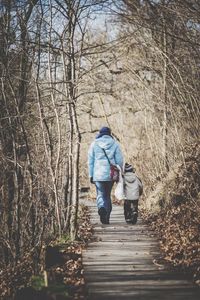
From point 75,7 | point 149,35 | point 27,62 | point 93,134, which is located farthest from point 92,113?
point 75,7

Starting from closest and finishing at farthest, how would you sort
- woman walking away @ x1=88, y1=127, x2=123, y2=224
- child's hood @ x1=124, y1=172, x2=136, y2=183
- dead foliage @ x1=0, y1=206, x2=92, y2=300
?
dead foliage @ x1=0, y1=206, x2=92, y2=300 → woman walking away @ x1=88, y1=127, x2=123, y2=224 → child's hood @ x1=124, y1=172, x2=136, y2=183

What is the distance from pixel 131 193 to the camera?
423 inches

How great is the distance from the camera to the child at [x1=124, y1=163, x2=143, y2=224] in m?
10.7

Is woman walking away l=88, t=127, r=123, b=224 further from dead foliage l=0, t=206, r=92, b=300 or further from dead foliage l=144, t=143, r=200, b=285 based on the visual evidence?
dead foliage l=144, t=143, r=200, b=285

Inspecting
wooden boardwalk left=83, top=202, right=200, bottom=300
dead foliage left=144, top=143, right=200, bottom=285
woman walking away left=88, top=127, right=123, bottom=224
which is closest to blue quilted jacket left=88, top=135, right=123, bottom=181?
woman walking away left=88, top=127, right=123, bottom=224

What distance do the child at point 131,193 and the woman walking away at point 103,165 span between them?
16.6 inches

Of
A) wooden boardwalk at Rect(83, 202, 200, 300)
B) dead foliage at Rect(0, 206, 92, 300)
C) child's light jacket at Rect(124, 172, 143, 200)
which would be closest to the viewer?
wooden boardwalk at Rect(83, 202, 200, 300)

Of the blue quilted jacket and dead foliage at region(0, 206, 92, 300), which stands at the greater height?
the blue quilted jacket

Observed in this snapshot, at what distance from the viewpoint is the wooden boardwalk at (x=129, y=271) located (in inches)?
216

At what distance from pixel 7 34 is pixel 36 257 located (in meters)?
4.66

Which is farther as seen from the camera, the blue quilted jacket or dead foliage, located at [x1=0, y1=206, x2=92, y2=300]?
the blue quilted jacket

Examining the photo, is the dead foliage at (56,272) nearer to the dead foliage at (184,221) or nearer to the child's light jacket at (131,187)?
the child's light jacket at (131,187)

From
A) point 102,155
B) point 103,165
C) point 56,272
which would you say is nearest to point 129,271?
point 56,272

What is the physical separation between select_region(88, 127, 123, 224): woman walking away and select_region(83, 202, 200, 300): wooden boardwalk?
2.52 feet
